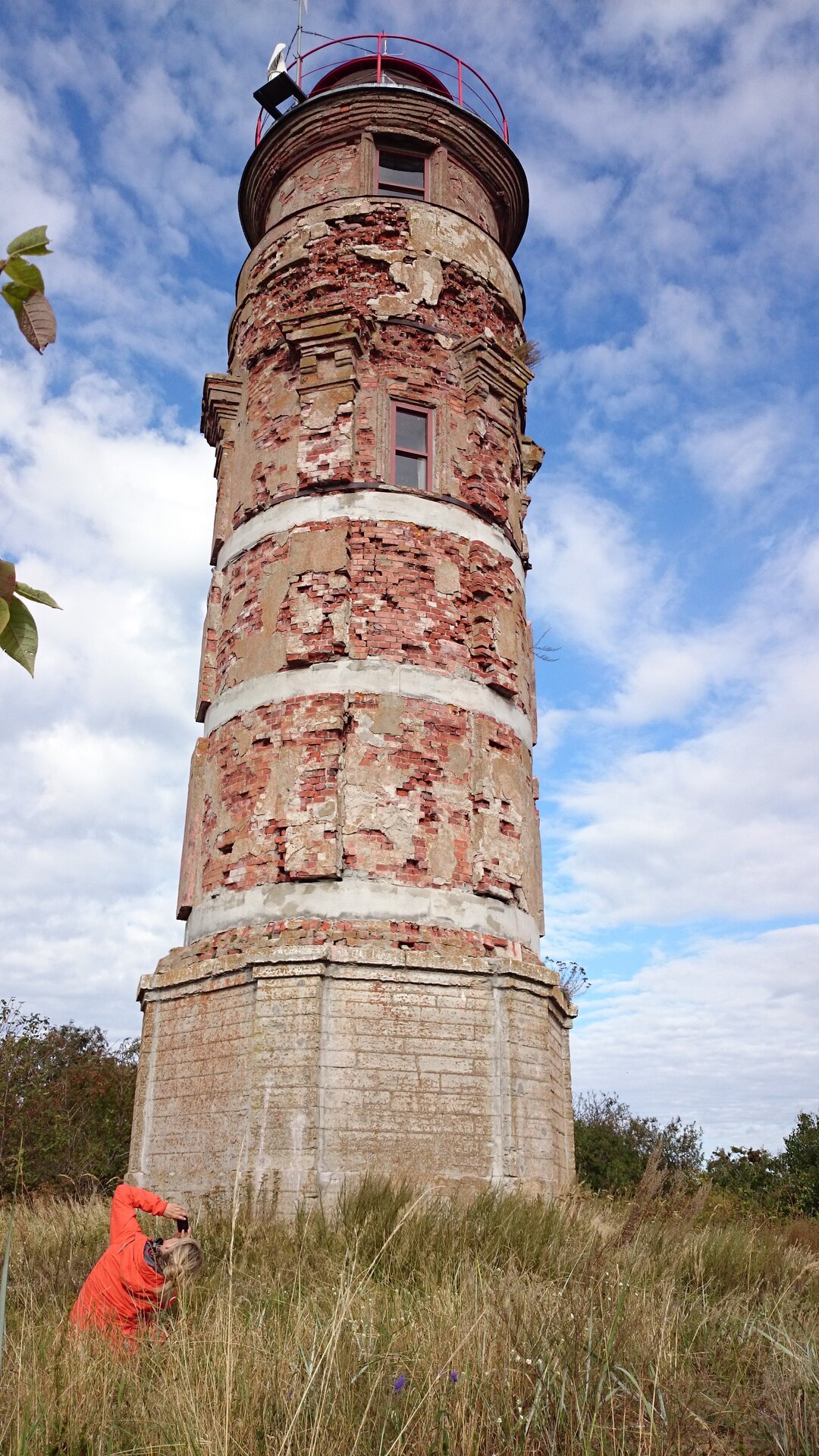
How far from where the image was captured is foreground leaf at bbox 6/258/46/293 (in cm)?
192

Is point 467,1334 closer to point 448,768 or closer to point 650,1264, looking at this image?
point 650,1264

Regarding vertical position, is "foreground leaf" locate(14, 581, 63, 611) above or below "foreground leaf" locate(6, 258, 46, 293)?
below

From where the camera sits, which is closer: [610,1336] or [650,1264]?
[610,1336]

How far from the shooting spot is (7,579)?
188 cm

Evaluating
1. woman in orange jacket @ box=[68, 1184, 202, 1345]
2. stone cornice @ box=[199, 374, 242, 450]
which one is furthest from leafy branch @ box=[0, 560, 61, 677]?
stone cornice @ box=[199, 374, 242, 450]

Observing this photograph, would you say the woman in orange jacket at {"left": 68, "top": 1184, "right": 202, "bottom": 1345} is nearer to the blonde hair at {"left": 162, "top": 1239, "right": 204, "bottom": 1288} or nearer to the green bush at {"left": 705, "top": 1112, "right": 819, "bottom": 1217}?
the blonde hair at {"left": 162, "top": 1239, "right": 204, "bottom": 1288}

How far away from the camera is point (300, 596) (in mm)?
13359


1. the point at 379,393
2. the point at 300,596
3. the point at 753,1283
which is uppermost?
the point at 379,393

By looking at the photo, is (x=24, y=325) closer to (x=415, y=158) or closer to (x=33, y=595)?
(x=33, y=595)

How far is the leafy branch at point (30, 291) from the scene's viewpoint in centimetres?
192

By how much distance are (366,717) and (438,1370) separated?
9004mm

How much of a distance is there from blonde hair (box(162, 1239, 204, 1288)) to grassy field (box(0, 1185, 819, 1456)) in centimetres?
20

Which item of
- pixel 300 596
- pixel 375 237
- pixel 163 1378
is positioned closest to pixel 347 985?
pixel 300 596

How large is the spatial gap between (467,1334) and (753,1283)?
3.96m
